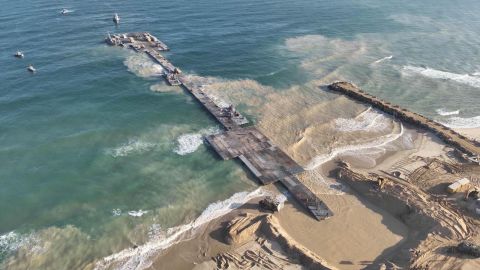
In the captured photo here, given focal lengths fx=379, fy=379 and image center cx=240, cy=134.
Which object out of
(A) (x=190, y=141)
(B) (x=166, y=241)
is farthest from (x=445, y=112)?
(B) (x=166, y=241)

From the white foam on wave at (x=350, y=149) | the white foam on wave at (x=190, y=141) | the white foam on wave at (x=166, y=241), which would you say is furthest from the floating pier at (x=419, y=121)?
the white foam on wave at (x=166, y=241)

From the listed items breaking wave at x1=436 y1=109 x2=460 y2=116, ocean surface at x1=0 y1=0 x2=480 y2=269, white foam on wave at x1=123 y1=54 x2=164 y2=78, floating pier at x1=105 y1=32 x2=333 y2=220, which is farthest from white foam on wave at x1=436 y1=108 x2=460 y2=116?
white foam on wave at x1=123 y1=54 x2=164 y2=78

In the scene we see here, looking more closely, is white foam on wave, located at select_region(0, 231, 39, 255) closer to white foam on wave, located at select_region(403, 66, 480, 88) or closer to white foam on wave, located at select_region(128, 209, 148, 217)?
white foam on wave, located at select_region(128, 209, 148, 217)

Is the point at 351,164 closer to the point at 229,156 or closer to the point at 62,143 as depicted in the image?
the point at 229,156

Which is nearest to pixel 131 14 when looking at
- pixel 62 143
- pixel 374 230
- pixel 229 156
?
pixel 62 143

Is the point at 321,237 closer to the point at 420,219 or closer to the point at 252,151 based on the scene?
the point at 420,219

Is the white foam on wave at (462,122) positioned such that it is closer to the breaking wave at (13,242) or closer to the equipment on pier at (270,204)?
the equipment on pier at (270,204)

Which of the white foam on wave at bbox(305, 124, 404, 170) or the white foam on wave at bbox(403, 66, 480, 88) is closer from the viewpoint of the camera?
the white foam on wave at bbox(305, 124, 404, 170)
